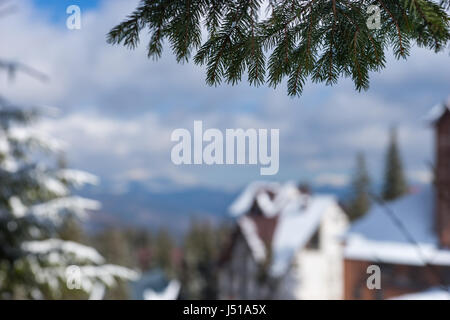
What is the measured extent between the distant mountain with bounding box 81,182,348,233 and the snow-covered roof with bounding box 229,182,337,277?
34 cm

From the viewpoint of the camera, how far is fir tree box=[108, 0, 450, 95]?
0.84 m

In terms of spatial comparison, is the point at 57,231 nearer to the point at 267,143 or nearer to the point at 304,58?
the point at 267,143

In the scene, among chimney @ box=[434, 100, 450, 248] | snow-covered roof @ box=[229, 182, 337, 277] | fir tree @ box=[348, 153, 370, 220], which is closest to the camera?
chimney @ box=[434, 100, 450, 248]

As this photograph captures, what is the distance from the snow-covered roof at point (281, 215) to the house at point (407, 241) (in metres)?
1.26

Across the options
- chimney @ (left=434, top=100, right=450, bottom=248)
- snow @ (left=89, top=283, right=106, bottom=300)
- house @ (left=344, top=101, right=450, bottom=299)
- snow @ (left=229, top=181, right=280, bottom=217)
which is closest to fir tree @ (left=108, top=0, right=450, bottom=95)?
snow @ (left=89, top=283, right=106, bottom=300)

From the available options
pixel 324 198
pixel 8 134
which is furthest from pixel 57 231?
pixel 324 198

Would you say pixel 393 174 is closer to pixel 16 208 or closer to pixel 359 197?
pixel 359 197

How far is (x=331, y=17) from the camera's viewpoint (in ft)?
2.81

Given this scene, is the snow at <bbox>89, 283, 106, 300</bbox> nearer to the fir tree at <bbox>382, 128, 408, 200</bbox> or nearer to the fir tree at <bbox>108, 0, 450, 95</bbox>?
the fir tree at <bbox>108, 0, 450, 95</bbox>

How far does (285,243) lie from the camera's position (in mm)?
7691

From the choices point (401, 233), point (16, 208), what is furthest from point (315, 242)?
point (16, 208)

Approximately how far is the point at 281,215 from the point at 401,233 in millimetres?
2492

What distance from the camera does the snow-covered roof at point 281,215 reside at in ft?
24.5
